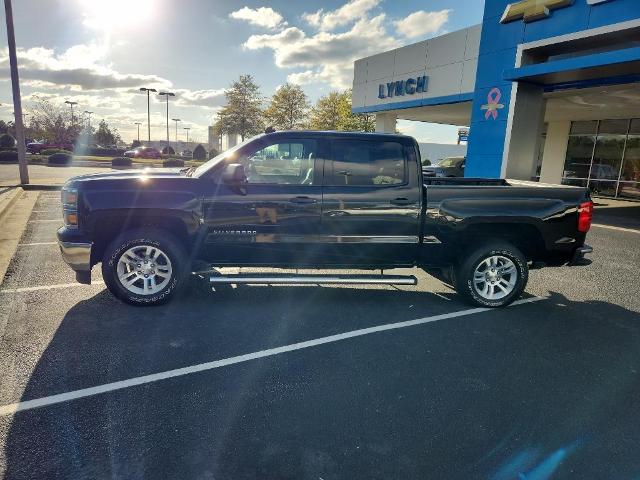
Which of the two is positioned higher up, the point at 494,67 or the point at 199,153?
Result: the point at 494,67

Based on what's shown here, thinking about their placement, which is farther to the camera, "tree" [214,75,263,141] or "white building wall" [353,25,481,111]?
"tree" [214,75,263,141]

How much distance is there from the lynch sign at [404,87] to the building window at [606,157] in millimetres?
9353

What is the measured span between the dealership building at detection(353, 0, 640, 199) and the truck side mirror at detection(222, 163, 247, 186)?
33.4ft

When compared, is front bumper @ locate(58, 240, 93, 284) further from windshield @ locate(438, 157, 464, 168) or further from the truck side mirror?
windshield @ locate(438, 157, 464, 168)

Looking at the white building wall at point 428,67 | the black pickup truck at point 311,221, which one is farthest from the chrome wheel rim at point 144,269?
the white building wall at point 428,67

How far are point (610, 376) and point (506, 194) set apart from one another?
231 centimetres

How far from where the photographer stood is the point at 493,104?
13.9 m

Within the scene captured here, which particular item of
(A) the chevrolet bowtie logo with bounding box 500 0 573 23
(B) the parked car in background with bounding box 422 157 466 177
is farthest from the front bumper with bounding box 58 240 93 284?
(B) the parked car in background with bounding box 422 157 466 177

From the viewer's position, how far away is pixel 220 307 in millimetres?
5074

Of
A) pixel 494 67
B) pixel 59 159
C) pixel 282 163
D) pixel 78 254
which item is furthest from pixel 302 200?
pixel 59 159

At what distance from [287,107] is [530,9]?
35278 mm

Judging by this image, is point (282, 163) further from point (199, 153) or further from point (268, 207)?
point (199, 153)

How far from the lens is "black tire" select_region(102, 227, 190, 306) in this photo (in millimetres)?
4828

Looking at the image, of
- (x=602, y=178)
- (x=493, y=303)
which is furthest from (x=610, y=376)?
(x=602, y=178)
